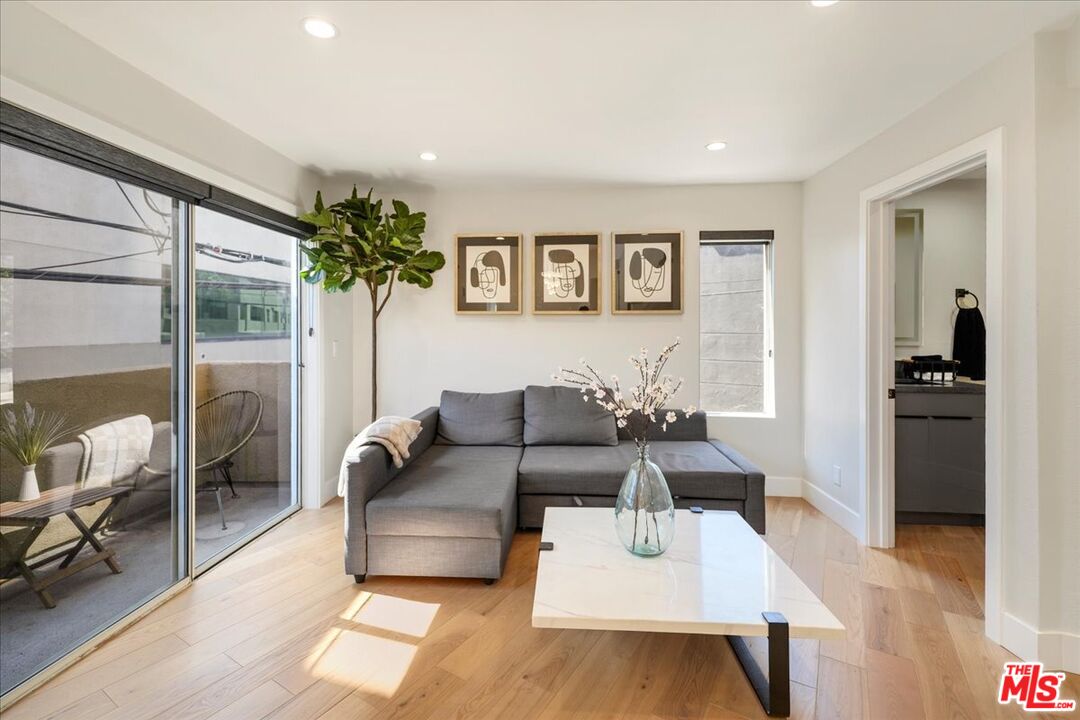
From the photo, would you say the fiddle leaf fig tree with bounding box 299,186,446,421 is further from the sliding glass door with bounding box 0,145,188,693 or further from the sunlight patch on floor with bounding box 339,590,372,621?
the sunlight patch on floor with bounding box 339,590,372,621

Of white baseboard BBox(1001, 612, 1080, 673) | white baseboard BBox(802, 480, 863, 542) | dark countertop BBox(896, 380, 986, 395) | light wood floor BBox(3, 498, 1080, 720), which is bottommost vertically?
light wood floor BBox(3, 498, 1080, 720)

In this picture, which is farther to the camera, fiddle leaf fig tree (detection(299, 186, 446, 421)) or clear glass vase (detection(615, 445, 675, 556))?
fiddle leaf fig tree (detection(299, 186, 446, 421))

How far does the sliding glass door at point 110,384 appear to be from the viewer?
1.67m

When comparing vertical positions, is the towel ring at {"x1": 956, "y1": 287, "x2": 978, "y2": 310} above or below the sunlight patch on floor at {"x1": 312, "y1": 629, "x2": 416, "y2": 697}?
above

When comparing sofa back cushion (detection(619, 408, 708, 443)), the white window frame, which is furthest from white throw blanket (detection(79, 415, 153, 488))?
the white window frame

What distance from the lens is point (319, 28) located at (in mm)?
1813

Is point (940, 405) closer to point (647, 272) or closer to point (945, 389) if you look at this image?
point (945, 389)

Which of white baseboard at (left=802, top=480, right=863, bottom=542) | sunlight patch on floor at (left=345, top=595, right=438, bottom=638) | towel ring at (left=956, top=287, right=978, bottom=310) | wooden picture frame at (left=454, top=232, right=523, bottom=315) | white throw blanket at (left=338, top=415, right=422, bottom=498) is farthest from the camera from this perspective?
wooden picture frame at (left=454, top=232, right=523, bottom=315)

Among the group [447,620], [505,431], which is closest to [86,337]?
[447,620]

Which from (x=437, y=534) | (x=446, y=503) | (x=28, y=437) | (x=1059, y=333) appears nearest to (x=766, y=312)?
(x=1059, y=333)

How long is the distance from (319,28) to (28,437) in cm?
188

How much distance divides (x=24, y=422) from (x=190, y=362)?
0.75 metres

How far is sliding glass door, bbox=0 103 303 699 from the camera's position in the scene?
1.67 meters

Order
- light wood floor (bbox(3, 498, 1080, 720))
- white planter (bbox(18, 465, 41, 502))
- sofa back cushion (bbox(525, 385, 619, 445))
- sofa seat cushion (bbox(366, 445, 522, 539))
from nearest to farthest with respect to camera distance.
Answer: light wood floor (bbox(3, 498, 1080, 720))
white planter (bbox(18, 465, 41, 502))
sofa seat cushion (bbox(366, 445, 522, 539))
sofa back cushion (bbox(525, 385, 619, 445))
